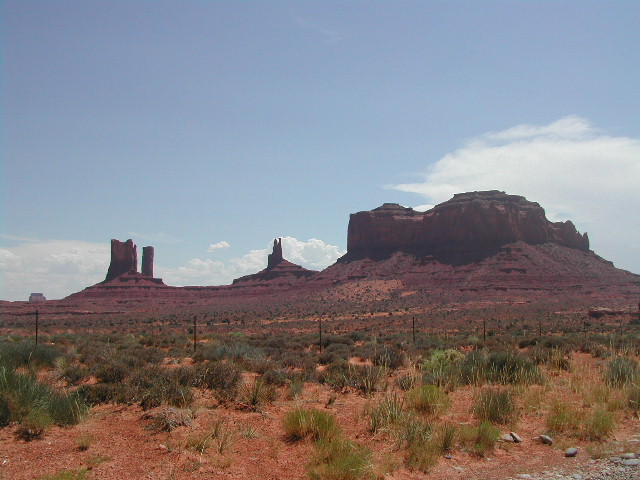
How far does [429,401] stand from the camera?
1021 centimetres

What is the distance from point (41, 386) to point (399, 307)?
2713 inches

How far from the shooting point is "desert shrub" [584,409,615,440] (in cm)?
897

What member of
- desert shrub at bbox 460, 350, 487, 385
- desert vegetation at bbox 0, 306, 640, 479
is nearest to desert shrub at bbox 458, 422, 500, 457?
desert vegetation at bbox 0, 306, 640, 479

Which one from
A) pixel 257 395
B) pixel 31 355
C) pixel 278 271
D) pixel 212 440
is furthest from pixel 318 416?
pixel 278 271

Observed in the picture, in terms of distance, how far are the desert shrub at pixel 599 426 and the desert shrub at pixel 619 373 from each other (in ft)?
8.77

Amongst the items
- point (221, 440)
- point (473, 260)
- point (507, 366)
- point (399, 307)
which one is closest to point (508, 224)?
point (473, 260)

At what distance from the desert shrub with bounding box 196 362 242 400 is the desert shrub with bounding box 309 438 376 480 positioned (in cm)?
331

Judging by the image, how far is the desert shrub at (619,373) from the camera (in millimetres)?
12030

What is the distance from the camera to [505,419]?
31.9 feet

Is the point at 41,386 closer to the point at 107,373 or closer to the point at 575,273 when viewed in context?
the point at 107,373

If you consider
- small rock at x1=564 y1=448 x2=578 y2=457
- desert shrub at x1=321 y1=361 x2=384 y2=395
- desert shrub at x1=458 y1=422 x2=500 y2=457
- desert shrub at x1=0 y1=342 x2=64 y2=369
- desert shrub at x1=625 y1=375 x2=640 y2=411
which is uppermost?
desert shrub at x1=0 y1=342 x2=64 y2=369

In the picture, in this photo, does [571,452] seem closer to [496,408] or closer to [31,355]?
[496,408]

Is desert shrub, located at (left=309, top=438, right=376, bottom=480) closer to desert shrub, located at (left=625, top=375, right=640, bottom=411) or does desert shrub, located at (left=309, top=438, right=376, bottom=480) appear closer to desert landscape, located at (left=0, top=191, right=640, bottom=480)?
desert landscape, located at (left=0, top=191, right=640, bottom=480)

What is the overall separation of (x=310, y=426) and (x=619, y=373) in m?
8.37
